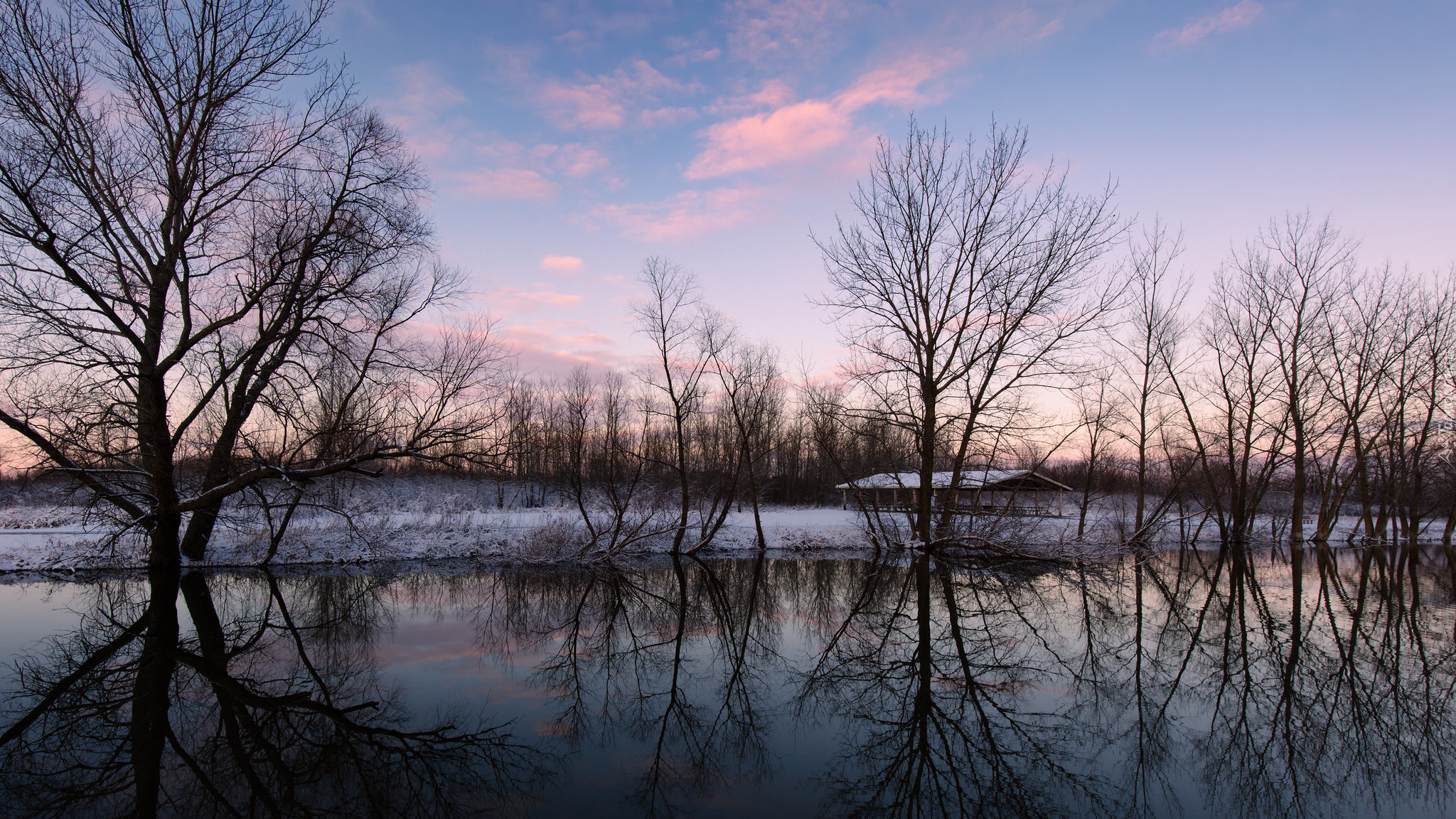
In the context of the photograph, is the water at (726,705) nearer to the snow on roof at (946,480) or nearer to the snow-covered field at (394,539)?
the snow-covered field at (394,539)

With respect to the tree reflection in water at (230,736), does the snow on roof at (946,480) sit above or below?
above

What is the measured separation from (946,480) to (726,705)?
33372mm

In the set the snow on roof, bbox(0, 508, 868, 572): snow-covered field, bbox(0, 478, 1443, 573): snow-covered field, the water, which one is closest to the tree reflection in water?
the water

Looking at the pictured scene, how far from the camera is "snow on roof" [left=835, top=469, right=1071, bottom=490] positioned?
21516 millimetres

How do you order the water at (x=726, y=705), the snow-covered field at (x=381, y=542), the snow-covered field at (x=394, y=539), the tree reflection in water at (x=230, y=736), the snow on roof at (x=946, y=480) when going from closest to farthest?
the tree reflection in water at (x=230, y=736)
the water at (x=726, y=705)
the snow-covered field at (x=381, y=542)
the snow-covered field at (x=394, y=539)
the snow on roof at (x=946, y=480)

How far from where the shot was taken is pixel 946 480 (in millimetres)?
38156

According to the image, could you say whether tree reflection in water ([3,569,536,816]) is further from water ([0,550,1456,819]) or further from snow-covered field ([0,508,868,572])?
snow-covered field ([0,508,868,572])

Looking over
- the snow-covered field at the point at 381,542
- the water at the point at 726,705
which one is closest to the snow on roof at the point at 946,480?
the snow-covered field at the point at 381,542

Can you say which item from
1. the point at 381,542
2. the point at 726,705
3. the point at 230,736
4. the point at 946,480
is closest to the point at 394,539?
the point at 381,542

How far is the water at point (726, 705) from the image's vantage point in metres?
5.05

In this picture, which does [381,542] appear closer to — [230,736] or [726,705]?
[230,736]

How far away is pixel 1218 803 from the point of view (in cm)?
495

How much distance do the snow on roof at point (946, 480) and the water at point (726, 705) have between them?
26.2 feet

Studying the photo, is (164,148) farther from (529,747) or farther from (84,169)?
(529,747)
